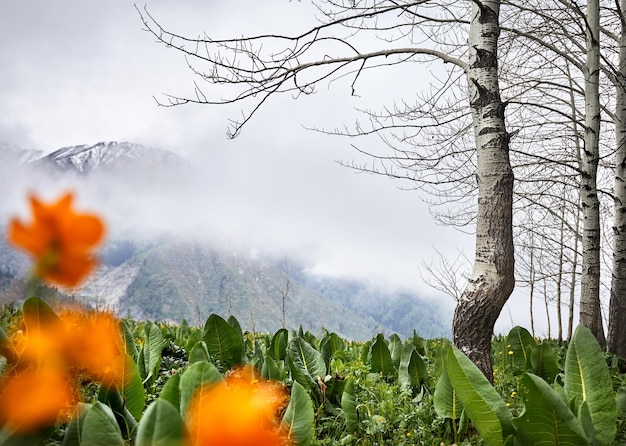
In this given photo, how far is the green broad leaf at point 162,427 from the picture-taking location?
25.0 inches

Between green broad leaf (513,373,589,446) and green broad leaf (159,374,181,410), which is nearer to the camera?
green broad leaf (159,374,181,410)

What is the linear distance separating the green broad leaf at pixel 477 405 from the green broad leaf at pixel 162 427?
1149mm

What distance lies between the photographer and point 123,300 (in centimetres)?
121

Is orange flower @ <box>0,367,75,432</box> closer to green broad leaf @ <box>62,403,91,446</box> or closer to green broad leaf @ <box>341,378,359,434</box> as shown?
green broad leaf @ <box>62,403,91,446</box>

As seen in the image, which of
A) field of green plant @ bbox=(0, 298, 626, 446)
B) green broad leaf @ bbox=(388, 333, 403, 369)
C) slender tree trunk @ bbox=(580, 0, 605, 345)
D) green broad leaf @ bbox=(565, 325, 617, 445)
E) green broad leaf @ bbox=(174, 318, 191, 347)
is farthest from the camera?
slender tree trunk @ bbox=(580, 0, 605, 345)

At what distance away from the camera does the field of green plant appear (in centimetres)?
104

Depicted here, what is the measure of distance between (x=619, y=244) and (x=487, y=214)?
420 centimetres

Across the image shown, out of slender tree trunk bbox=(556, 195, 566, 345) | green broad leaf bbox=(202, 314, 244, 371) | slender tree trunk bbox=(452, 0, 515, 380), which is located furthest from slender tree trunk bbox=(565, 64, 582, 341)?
green broad leaf bbox=(202, 314, 244, 371)

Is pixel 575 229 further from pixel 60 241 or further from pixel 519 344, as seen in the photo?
pixel 60 241

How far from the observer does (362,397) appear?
2.86m

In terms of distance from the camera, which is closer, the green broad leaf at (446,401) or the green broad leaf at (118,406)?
the green broad leaf at (118,406)

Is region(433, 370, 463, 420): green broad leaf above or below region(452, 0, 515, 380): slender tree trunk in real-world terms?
below

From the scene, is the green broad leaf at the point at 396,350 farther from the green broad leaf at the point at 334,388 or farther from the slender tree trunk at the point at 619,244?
the slender tree trunk at the point at 619,244

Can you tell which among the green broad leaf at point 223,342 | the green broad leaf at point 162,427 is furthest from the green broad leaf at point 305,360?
the green broad leaf at point 162,427
